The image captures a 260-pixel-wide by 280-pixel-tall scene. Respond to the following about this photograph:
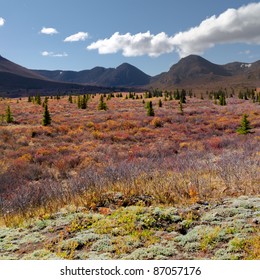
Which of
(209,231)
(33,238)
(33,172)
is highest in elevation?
(209,231)

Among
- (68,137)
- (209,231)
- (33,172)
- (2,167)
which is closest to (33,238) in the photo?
(209,231)

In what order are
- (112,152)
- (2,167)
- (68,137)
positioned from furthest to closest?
(68,137) → (112,152) → (2,167)

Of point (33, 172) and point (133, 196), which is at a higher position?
point (133, 196)

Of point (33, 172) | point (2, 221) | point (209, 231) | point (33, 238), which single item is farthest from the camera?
point (33, 172)

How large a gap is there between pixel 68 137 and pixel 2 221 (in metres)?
21.0

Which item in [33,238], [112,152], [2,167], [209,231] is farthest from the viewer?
[112,152]

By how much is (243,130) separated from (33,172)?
2057 cm
